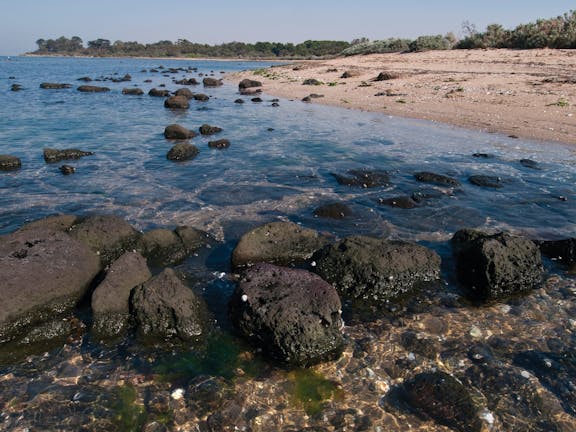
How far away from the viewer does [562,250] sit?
8000 millimetres

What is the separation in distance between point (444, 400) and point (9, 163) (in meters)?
14.9

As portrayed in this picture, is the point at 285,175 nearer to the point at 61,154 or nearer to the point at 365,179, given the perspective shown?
the point at 365,179

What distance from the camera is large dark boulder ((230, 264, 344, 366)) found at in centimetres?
535

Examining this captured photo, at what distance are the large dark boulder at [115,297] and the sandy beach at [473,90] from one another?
1702 cm

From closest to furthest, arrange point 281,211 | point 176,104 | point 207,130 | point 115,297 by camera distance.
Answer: point 115,297, point 281,211, point 207,130, point 176,104

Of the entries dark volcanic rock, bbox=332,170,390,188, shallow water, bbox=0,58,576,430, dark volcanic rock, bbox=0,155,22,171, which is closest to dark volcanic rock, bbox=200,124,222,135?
shallow water, bbox=0,58,576,430

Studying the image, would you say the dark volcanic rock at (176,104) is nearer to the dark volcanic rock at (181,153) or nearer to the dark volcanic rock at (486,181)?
the dark volcanic rock at (181,153)

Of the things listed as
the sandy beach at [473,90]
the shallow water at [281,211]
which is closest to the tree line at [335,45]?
the sandy beach at [473,90]

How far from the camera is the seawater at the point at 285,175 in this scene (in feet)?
32.6

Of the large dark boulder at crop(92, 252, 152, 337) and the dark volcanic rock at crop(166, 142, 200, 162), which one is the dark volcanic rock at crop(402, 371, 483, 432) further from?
the dark volcanic rock at crop(166, 142, 200, 162)

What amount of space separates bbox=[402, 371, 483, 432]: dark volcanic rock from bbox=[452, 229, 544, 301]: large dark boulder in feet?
7.38

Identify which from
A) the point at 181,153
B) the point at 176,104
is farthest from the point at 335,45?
the point at 181,153

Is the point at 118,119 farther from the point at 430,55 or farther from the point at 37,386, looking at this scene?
the point at 430,55

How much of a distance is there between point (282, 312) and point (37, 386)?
10.2 feet
